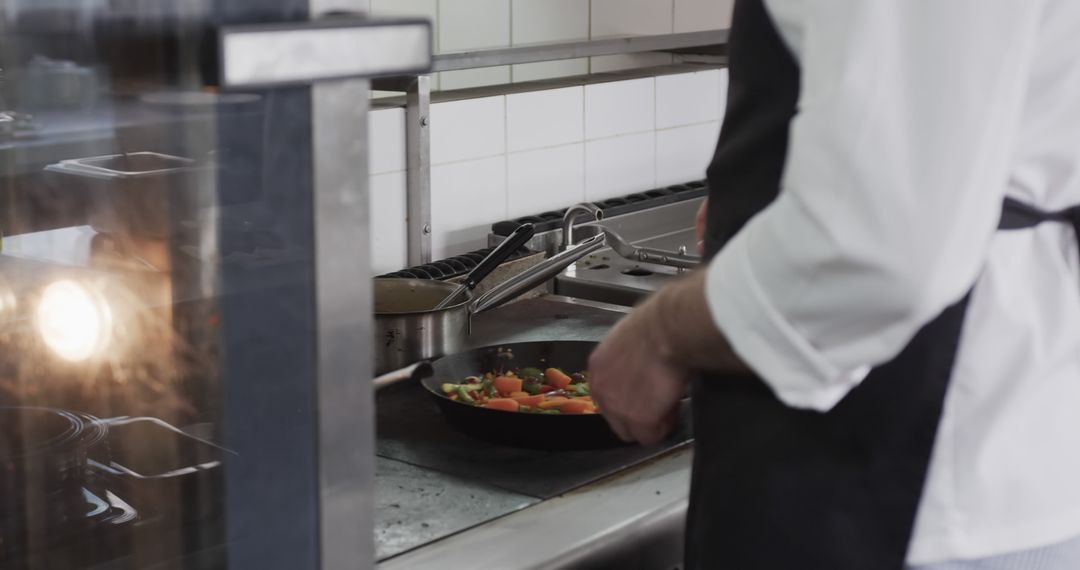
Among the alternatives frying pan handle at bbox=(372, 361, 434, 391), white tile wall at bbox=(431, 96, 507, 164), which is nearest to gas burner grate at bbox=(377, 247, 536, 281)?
white tile wall at bbox=(431, 96, 507, 164)

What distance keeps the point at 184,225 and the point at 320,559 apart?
165 millimetres

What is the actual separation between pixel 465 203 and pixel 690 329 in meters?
1.26

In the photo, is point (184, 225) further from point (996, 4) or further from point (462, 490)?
point (462, 490)

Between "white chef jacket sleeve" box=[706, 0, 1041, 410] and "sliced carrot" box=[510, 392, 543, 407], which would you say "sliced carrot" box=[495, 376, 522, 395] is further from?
"white chef jacket sleeve" box=[706, 0, 1041, 410]

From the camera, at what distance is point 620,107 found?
228 cm

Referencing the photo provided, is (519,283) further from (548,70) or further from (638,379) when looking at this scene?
(548,70)

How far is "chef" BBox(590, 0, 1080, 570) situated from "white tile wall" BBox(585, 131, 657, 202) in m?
1.38

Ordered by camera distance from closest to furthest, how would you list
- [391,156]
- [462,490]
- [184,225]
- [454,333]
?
1. [184,225]
2. [462,490]
3. [454,333]
4. [391,156]

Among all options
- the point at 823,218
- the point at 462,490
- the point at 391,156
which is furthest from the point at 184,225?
the point at 391,156

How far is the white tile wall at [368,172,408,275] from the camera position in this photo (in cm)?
183

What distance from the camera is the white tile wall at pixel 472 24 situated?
2195 mm

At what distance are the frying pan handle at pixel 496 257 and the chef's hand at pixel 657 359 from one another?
704mm

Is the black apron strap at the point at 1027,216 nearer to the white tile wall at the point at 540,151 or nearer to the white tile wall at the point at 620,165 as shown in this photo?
the white tile wall at the point at 540,151

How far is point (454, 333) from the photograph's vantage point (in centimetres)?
143
